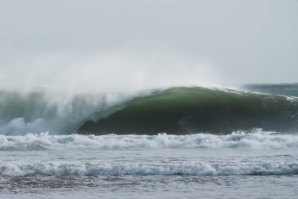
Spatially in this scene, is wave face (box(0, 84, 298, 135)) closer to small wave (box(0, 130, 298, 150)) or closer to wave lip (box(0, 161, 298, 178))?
small wave (box(0, 130, 298, 150))

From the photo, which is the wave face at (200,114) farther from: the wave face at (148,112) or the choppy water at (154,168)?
the choppy water at (154,168)

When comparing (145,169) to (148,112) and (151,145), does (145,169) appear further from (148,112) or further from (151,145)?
(148,112)

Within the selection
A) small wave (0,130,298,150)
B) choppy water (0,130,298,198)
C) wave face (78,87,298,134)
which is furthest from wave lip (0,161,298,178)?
wave face (78,87,298,134)

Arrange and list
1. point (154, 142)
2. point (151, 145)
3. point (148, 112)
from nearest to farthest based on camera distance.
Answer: point (151, 145) → point (154, 142) → point (148, 112)

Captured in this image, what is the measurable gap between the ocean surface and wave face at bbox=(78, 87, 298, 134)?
0.04m

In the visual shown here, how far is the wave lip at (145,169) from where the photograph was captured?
1242 cm

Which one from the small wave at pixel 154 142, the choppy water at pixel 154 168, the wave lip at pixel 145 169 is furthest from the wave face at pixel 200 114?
the wave lip at pixel 145 169

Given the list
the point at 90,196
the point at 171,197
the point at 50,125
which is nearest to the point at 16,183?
the point at 90,196

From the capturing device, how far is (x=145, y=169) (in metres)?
12.6

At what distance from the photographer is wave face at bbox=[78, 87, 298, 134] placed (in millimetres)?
22031

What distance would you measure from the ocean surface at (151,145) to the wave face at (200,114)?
38 mm

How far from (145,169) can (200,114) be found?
1103 cm

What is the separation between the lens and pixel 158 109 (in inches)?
945

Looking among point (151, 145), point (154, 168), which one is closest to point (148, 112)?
point (151, 145)
